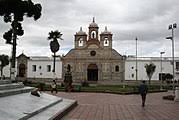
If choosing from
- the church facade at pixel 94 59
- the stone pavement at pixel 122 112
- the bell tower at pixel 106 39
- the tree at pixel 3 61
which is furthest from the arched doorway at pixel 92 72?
the stone pavement at pixel 122 112

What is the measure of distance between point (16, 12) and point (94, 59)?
4212 centimetres

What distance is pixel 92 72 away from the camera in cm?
7881

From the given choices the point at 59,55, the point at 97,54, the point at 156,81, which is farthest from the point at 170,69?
the point at 59,55

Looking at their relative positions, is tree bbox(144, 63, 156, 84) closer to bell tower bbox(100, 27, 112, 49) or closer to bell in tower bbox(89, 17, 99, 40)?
bell tower bbox(100, 27, 112, 49)

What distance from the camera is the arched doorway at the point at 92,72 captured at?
78.1m

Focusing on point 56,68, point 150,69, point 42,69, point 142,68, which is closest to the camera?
point 150,69

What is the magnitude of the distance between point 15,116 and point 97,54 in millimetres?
69487

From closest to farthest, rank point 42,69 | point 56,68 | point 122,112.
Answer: point 122,112, point 56,68, point 42,69

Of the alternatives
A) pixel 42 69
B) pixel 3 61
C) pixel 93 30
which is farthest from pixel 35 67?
pixel 93 30

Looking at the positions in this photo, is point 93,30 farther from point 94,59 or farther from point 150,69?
A: point 150,69

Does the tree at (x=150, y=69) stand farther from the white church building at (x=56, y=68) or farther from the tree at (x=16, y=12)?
the tree at (x=16, y=12)

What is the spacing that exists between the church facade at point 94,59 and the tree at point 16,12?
39.5 metres

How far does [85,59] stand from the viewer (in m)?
78.3

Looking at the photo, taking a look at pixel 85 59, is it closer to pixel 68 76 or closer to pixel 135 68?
pixel 135 68
